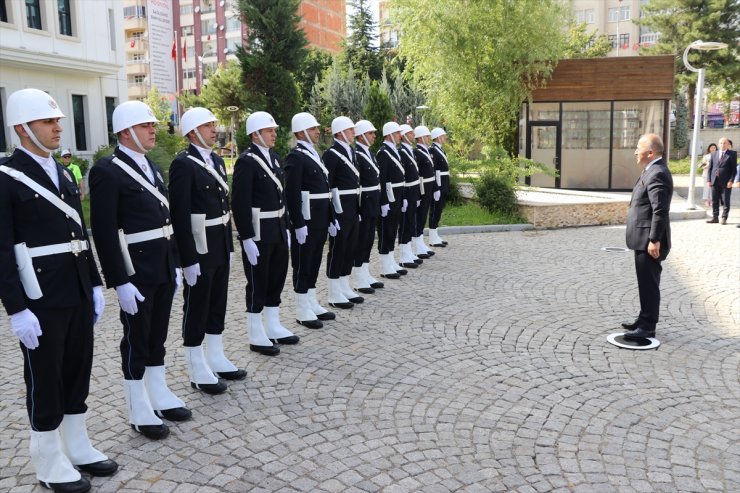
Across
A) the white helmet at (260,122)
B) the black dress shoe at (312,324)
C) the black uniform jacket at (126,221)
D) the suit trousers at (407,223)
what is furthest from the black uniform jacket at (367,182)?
the black uniform jacket at (126,221)

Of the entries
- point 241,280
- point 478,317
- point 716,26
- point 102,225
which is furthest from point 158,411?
point 716,26

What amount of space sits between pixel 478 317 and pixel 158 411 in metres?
3.95

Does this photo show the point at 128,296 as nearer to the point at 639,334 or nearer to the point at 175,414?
the point at 175,414

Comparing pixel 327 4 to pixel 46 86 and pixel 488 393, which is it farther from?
pixel 488 393

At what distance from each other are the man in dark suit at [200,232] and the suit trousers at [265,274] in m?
0.71

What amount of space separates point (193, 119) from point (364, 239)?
3.98m

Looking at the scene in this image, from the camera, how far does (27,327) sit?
3.48 m

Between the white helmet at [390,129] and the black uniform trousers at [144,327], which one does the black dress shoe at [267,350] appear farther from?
the white helmet at [390,129]

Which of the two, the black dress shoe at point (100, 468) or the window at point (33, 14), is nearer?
the black dress shoe at point (100, 468)

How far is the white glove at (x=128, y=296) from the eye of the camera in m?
4.14

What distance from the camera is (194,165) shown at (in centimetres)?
509

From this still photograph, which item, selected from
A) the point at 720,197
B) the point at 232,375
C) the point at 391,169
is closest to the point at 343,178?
the point at 391,169

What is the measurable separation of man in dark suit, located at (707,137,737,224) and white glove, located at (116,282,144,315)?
565 inches

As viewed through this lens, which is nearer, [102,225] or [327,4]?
[102,225]
